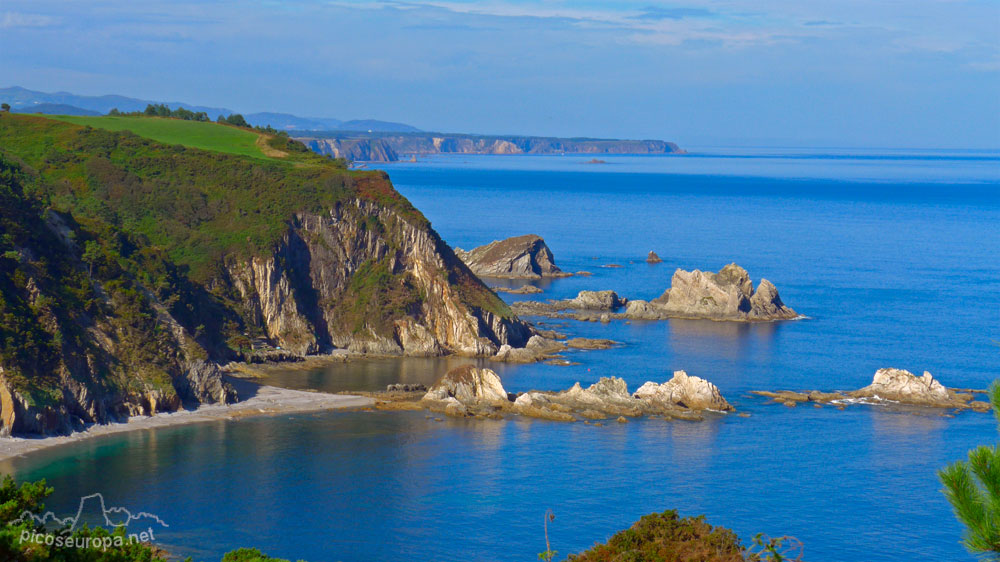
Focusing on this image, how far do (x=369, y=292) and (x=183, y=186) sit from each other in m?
22.2

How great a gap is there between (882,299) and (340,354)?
62.4 meters

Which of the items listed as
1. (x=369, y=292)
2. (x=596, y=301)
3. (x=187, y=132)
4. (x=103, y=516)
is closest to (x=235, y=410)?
(x=103, y=516)

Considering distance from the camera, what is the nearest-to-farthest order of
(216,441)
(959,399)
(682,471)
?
(682,471)
(216,441)
(959,399)

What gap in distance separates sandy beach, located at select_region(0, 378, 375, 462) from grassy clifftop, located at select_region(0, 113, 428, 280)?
69.5 ft

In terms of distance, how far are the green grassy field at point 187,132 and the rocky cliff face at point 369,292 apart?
2057 cm

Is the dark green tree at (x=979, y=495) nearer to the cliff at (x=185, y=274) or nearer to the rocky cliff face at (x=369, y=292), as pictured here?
the cliff at (x=185, y=274)

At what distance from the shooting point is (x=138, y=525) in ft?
161

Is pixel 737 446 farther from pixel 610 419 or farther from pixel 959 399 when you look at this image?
pixel 959 399

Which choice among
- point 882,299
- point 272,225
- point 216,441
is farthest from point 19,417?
point 882,299

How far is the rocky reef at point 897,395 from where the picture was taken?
74938 millimetres

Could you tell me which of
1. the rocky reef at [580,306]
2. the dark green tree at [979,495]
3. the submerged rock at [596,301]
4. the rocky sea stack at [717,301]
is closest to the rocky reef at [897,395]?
the rocky sea stack at [717,301]

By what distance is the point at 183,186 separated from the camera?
341 ft

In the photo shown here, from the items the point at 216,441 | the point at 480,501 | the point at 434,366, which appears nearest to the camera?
the point at 480,501

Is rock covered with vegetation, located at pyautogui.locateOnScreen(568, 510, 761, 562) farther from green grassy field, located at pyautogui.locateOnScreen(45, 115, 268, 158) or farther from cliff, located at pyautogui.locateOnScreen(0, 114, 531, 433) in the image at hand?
green grassy field, located at pyautogui.locateOnScreen(45, 115, 268, 158)
